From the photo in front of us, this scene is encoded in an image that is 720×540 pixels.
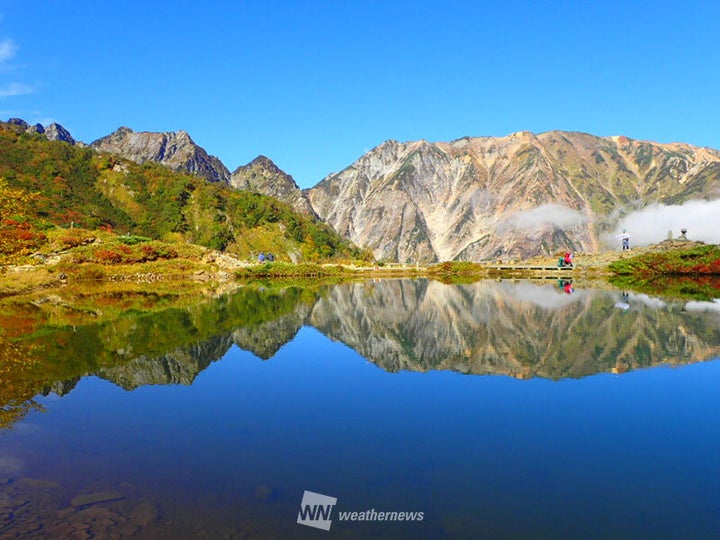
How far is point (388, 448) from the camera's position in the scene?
894 centimetres

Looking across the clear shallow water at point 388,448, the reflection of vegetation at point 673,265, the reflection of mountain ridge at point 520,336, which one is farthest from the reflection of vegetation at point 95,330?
the reflection of vegetation at point 673,265

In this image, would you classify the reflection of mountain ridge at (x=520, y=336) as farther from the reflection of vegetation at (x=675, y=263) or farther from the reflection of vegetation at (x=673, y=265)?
the reflection of vegetation at (x=675, y=263)

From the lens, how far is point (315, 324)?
26.5 meters

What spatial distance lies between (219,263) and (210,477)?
6904cm

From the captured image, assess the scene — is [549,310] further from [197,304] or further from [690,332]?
[197,304]

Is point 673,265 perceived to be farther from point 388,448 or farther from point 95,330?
point 388,448

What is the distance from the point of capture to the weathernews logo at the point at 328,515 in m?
6.59

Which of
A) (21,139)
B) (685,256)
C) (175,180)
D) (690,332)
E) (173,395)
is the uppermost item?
(21,139)

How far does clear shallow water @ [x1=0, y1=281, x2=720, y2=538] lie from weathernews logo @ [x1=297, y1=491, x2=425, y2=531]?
12 centimetres

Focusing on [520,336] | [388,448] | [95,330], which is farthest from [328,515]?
[95,330]

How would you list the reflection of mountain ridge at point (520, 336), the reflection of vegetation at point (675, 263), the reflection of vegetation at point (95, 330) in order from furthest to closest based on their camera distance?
the reflection of vegetation at point (675, 263) → the reflection of mountain ridge at point (520, 336) → the reflection of vegetation at point (95, 330)

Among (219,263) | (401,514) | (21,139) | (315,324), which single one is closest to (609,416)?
(401,514)

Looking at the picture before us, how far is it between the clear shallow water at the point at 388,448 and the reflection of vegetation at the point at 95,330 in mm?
881

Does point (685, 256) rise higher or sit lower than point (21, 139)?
lower
